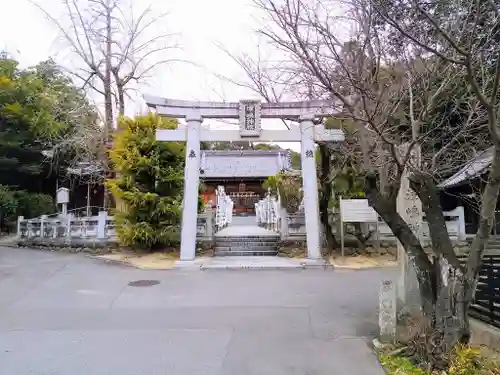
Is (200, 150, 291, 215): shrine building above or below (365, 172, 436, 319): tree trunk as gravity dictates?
above

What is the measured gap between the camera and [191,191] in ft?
40.5

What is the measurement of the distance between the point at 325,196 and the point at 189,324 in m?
8.91

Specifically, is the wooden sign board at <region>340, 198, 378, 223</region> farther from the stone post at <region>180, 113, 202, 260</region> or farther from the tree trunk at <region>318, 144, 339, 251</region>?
the stone post at <region>180, 113, 202, 260</region>

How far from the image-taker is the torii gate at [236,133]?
12.2 metres

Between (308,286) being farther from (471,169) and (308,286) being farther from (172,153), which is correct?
(172,153)

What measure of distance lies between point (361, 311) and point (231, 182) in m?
27.6

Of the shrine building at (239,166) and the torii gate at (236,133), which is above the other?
the shrine building at (239,166)

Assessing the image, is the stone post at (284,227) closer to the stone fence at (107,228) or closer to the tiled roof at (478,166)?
the stone fence at (107,228)

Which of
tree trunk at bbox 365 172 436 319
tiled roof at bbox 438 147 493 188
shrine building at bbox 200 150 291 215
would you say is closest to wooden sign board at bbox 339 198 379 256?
tiled roof at bbox 438 147 493 188

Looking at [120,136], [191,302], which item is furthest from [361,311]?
[120,136]

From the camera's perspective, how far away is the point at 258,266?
37.1ft

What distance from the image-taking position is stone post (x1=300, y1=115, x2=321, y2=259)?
12.1m

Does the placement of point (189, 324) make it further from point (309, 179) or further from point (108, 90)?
point (108, 90)

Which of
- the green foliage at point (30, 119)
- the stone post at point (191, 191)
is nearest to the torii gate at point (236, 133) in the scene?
the stone post at point (191, 191)
